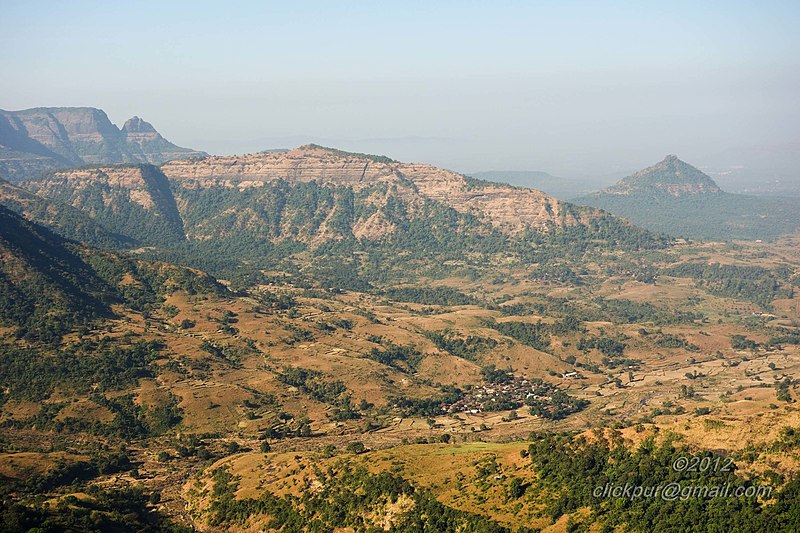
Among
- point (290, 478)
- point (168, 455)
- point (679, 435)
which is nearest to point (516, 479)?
point (679, 435)

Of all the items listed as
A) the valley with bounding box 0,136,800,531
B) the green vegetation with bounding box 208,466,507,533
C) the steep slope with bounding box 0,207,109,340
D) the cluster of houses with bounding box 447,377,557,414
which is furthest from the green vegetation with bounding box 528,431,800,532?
the steep slope with bounding box 0,207,109,340

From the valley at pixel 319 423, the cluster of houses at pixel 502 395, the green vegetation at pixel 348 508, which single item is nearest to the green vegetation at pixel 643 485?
the valley at pixel 319 423

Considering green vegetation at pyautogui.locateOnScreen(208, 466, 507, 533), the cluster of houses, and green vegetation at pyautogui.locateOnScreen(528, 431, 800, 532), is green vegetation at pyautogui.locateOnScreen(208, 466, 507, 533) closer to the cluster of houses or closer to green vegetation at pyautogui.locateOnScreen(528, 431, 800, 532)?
green vegetation at pyautogui.locateOnScreen(528, 431, 800, 532)

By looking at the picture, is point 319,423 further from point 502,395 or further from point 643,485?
point 643,485

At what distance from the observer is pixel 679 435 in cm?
8944

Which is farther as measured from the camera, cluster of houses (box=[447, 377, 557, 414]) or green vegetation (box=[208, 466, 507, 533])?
cluster of houses (box=[447, 377, 557, 414])

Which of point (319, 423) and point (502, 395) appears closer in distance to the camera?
point (319, 423)

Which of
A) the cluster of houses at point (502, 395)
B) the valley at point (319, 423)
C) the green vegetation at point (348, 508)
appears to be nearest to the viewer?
the green vegetation at point (348, 508)

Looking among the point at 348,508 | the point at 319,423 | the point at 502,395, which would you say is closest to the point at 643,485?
the point at 348,508

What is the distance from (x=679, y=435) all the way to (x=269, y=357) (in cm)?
11436

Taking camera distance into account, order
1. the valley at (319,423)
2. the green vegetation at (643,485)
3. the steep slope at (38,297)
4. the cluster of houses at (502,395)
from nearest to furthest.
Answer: the green vegetation at (643,485) → the valley at (319,423) → the cluster of houses at (502,395) → the steep slope at (38,297)

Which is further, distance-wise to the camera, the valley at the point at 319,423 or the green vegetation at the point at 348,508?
the valley at the point at 319,423

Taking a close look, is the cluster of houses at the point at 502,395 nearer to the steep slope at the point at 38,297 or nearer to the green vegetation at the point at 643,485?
the green vegetation at the point at 643,485

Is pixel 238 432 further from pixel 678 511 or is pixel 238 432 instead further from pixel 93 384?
pixel 678 511
